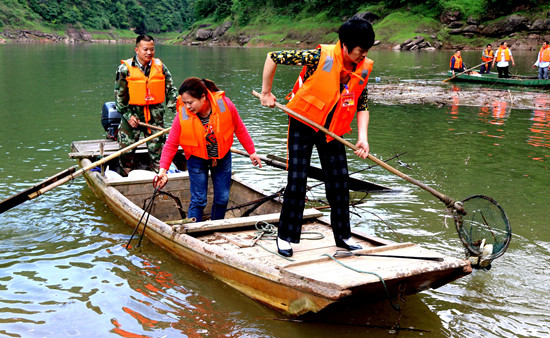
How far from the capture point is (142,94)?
786 centimetres

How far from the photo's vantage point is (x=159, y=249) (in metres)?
6.35

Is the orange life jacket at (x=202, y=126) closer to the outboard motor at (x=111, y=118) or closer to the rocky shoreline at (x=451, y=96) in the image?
the outboard motor at (x=111, y=118)

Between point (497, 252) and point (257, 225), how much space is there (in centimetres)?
239

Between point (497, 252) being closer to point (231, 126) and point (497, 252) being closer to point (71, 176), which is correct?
point (231, 126)

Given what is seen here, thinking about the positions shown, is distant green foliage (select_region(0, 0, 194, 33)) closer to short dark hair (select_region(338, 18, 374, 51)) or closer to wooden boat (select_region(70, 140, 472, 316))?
wooden boat (select_region(70, 140, 472, 316))

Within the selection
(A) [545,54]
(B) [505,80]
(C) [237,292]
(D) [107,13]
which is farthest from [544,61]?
(D) [107,13]

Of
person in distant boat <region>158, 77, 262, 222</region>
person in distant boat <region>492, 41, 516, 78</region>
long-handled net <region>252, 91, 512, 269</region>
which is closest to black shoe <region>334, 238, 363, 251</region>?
long-handled net <region>252, 91, 512, 269</region>

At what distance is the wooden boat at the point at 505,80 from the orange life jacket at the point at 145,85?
1726 cm

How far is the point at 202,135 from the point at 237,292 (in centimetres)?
163

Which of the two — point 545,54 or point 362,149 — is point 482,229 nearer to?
point 362,149

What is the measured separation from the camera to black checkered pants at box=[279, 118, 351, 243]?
464cm

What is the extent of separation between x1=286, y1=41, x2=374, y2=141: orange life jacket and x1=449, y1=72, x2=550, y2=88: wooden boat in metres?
18.6

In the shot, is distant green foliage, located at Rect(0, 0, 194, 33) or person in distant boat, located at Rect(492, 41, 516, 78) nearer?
person in distant boat, located at Rect(492, 41, 516, 78)

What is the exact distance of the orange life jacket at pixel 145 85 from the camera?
7.74 meters
